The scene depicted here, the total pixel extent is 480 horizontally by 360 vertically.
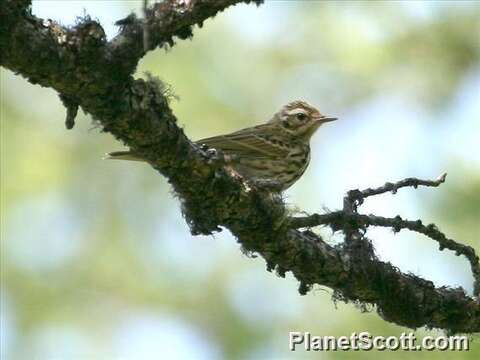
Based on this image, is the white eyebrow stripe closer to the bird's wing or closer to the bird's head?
the bird's head

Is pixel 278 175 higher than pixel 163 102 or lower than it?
higher

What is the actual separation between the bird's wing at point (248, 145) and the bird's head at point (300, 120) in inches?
14.6

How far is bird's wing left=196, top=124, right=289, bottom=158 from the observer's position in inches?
298

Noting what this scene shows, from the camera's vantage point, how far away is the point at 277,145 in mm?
7988

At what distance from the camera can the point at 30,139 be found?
10.4 meters

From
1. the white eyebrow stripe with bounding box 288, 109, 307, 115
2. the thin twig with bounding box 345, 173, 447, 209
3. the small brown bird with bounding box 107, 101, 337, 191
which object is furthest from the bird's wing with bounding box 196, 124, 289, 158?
the thin twig with bounding box 345, 173, 447, 209

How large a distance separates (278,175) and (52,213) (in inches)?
135

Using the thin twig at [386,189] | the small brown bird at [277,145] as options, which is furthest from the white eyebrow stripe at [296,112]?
the thin twig at [386,189]

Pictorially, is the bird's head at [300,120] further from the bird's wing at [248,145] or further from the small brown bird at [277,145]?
the bird's wing at [248,145]

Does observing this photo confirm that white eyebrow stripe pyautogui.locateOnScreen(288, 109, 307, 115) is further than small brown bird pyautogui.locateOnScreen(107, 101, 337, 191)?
Yes

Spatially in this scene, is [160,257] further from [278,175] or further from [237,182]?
[237,182]

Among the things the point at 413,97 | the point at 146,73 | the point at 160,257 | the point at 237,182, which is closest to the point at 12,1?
the point at 146,73

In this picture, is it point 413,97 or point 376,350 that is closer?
point 376,350

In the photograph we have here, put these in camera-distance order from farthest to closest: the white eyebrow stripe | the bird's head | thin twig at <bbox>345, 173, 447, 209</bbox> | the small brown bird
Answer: the white eyebrow stripe, the bird's head, the small brown bird, thin twig at <bbox>345, 173, 447, 209</bbox>
